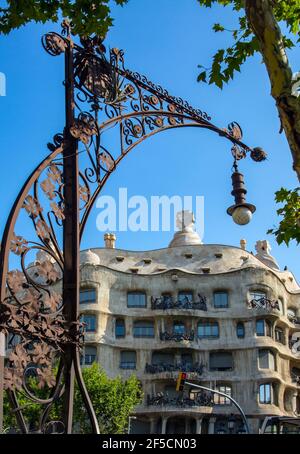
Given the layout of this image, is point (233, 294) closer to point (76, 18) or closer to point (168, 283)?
point (168, 283)

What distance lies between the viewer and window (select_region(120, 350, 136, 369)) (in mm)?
41156

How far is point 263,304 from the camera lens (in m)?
42.6

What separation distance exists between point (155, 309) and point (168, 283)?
228cm

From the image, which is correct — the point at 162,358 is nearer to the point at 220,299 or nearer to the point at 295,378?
the point at 220,299

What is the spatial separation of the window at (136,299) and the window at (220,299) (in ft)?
16.6

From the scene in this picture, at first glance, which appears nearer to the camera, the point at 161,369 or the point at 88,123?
the point at 88,123

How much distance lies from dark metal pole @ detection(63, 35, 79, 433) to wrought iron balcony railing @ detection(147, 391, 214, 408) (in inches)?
1388

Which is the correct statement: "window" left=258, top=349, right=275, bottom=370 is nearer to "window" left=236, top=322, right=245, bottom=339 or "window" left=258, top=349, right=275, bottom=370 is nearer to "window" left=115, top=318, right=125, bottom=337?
"window" left=236, top=322, right=245, bottom=339

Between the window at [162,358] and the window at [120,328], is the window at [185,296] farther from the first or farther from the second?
the window at [120,328]

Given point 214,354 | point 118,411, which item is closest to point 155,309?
point 214,354

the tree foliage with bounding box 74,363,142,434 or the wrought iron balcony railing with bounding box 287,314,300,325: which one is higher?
the wrought iron balcony railing with bounding box 287,314,300,325

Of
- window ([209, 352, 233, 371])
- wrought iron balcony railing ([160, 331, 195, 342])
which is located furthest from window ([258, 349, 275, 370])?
wrought iron balcony railing ([160, 331, 195, 342])

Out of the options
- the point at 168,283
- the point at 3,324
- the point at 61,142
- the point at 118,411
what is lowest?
the point at 118,411

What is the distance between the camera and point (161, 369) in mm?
40688
